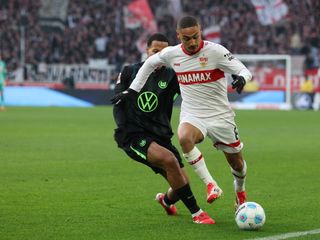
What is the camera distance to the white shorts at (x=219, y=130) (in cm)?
854

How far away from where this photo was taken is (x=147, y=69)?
859 centimetres

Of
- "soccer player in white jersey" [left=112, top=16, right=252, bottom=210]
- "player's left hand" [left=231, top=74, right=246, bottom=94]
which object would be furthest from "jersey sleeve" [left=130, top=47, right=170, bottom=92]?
"player's left hand" [left=231, top=74, right=246, bottom=94]

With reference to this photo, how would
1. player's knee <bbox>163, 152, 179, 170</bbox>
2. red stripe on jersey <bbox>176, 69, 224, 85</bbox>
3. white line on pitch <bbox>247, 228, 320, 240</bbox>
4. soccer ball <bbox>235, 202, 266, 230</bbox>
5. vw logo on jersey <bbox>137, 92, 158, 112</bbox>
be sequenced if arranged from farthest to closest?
1. vw logo on jersey <bbox>137, 92, 158, 112</bbox>
2. red stripe on jersey <bbox>176, 69, 224, 85</bbox>
3. player's knee <bbox>163, 152, 179, 170</bbox>
4. soccer ball <bbox>235, 202, 266, 230</bbox>
5. white line on pitch <bbox>247, 228, 320, 240</bbox>

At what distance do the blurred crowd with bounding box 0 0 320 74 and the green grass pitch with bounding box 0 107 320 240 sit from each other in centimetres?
1919

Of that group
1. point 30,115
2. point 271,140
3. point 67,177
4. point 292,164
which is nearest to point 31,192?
point 67,177

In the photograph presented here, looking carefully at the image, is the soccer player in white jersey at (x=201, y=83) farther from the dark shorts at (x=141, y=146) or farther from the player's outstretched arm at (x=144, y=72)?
the dark shorts at (x=141, y=146)

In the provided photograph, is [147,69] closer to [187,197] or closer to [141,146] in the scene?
[141,146]

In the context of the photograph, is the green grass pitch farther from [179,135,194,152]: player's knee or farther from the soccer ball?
[179,135,194,152]: player's knee

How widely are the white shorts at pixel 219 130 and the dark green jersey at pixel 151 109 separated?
0.67ft

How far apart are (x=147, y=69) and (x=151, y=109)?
1.33 feet

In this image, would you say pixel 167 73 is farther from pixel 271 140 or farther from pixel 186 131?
pixel 271 140

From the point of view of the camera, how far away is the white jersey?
Result: 8508mm

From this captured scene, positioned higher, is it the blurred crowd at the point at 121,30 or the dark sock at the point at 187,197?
the dark sock at the point at 187,197

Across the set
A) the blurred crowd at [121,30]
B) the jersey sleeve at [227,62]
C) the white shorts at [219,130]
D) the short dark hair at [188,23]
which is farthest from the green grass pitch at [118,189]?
the blurred crowd at [121,30]
